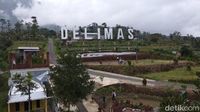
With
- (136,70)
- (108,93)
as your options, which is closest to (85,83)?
(108,93)

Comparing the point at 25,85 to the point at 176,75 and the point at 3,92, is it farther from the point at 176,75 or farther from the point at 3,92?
the point at 176,75

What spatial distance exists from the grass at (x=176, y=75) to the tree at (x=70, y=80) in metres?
18.3

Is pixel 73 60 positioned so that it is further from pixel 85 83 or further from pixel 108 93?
pixel 108 93

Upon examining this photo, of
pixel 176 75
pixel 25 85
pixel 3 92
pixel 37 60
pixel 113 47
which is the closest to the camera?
pixel 25 85

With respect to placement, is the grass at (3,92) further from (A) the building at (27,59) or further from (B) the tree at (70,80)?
(B) the tree at (70,80)

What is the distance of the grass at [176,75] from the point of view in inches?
1911

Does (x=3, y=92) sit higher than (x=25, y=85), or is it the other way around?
(x=25, y=85)

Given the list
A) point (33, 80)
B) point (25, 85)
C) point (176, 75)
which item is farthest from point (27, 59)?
point (176, 75)

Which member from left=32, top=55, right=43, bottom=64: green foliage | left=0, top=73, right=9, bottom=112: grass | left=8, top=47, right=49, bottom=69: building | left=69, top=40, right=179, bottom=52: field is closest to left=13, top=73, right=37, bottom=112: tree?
left=0, top=73, right=9, bottom=112: grass

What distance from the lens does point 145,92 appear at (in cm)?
4219

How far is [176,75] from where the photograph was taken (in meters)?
51.1

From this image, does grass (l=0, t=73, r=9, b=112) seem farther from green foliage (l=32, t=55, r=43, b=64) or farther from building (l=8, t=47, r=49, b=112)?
green foliage (l=32, t=55, r=43, b=64)

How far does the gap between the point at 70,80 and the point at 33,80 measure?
8.93 m

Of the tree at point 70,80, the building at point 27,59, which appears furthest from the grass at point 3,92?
the tree at point 70,80
